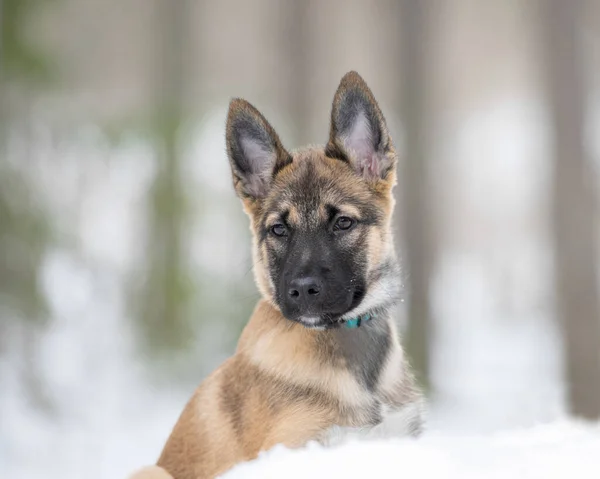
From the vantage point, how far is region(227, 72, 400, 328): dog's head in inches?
107

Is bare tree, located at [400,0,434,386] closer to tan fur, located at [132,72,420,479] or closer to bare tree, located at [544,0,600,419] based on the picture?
bare tree, located at [544,0,600,419]

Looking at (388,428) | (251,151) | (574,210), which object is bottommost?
(388,428)

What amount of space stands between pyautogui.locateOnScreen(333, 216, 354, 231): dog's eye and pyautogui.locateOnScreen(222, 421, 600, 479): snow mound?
912 millimetres

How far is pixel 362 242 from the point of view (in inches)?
116

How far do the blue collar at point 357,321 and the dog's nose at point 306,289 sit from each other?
268 millimetres

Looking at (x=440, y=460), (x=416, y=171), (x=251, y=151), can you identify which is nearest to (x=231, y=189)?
(x=416, y=171)

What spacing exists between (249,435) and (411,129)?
4310mm

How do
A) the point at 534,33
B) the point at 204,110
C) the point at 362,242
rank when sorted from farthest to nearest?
the point at 204,110 < the point at 534,33 < the point at 362,242

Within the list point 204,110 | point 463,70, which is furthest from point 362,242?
point 204,110

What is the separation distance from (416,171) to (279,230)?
382 centimetres

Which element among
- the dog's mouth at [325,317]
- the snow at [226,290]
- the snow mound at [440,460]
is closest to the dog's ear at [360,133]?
the dog's mouth at [325,317]

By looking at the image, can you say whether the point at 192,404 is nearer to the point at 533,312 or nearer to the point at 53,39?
the point at 533,312

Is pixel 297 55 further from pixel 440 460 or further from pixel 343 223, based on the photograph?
pixel 440 460

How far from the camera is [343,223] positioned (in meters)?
2.95
